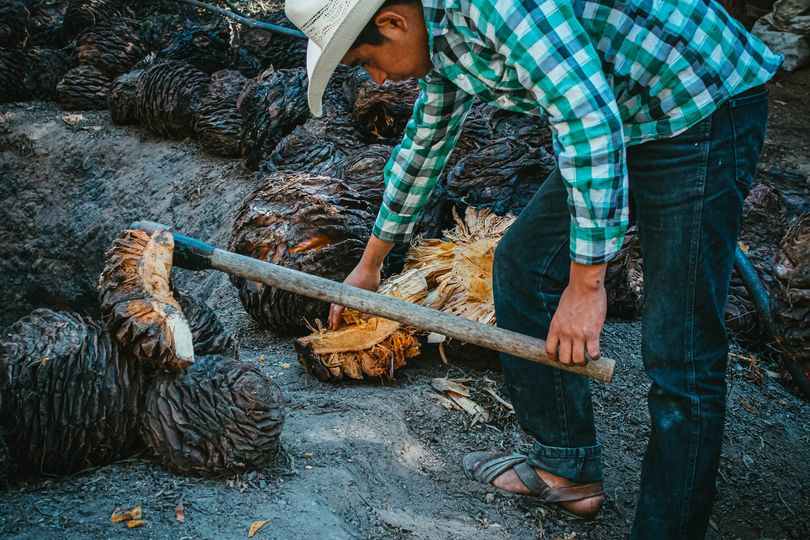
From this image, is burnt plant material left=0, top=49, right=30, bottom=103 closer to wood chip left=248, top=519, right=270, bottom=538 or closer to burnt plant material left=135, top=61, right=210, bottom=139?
burnt plant material left=135, top=61, right=210, bottom=139

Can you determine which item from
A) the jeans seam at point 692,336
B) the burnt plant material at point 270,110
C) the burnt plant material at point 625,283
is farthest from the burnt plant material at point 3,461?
the burnt plant material at point 270,110

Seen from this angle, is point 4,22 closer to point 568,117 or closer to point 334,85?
point 334,85

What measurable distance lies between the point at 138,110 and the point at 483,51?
5193 mm

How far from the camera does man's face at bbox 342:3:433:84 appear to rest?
6.05 ft

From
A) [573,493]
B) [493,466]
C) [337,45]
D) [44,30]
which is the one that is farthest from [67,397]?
[44,30]

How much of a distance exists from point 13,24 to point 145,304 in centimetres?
612

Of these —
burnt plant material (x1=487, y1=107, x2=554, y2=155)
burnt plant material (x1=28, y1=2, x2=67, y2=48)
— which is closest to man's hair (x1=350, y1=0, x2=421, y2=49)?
burnt plant material (x1=487, y1=107, x2=554, y2=155)

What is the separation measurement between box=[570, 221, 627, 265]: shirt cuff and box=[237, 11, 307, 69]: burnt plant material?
4.85m

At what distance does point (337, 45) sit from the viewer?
6.18ft

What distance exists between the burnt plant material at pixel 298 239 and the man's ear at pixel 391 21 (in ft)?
5.29

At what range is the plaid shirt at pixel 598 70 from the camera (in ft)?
5.45

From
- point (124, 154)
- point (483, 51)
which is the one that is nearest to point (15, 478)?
point (483, 51)

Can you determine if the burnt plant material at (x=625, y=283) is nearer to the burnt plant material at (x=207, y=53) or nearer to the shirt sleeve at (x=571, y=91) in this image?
the shirt sleeve at (x=571, y=91)

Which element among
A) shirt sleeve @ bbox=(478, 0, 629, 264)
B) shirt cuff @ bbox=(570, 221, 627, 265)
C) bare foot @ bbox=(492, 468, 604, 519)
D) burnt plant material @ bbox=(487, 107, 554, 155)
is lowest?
bare foot @ bbox=(492, 468, 604, 519)
